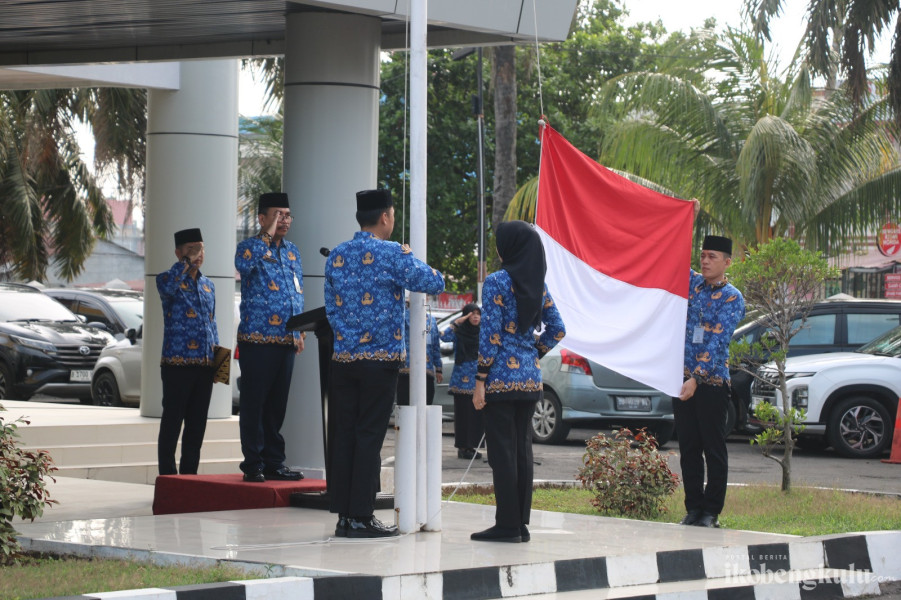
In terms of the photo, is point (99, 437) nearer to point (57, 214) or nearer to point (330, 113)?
point (330, 113)

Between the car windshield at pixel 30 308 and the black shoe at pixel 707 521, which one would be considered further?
the car windshield at pixel 30 308

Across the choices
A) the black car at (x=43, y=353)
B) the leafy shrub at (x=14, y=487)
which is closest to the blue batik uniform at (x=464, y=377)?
the leafy shrub at (x=14, y=487)

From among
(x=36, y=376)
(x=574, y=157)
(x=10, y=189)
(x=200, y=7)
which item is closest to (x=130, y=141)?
(x=10, y=189)

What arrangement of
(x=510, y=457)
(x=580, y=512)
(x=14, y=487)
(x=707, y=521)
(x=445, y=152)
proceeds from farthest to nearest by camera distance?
(x=445, y=152) < (x=580, y=512) < (x=707, y=521) < (x=510, y=457) < (x=14, y=487)

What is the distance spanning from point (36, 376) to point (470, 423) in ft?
27.0

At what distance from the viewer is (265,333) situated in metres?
8.57

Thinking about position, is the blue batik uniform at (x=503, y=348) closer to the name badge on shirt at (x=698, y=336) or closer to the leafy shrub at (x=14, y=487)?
the name badge on shirt at (x=698, y=336)

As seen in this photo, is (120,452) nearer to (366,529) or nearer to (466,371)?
(466,371)

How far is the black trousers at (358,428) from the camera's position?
7262 millimetres

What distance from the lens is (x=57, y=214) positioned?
29.8 metres

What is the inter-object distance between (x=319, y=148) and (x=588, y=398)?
24.6 ft

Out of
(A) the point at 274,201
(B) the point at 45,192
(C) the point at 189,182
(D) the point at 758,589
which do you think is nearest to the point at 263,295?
(A) the point at 274,201

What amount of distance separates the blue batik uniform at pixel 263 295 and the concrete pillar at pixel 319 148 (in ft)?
2.77

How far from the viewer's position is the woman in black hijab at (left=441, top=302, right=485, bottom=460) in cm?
1395
